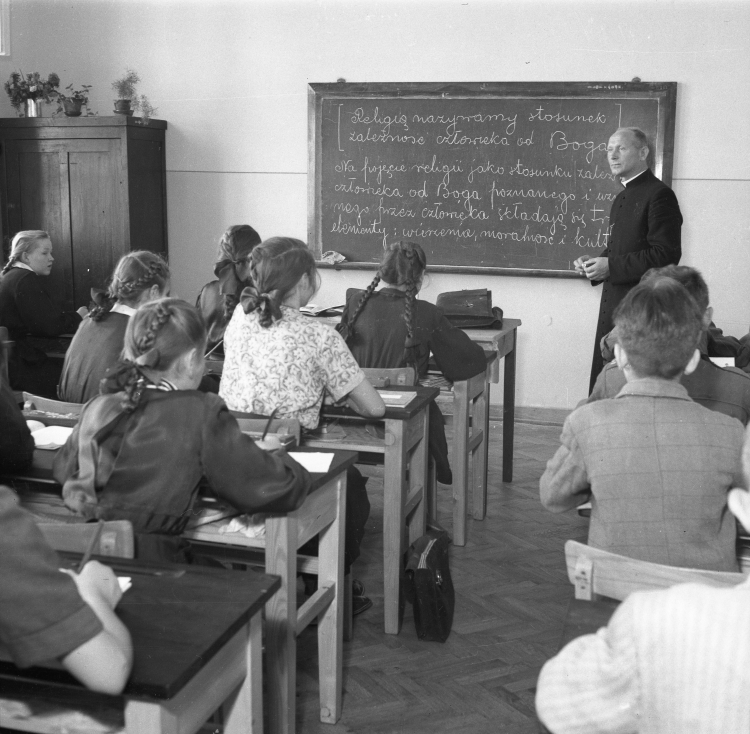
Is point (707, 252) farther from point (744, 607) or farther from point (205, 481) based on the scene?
point (744, 607)

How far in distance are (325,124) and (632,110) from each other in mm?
1806

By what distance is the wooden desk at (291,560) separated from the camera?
192cm

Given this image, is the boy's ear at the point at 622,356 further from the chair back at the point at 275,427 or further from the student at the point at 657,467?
the chair back at the point at 275,427

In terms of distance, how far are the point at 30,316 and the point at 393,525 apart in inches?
101

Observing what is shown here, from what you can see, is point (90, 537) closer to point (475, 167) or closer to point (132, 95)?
point (475, 167)

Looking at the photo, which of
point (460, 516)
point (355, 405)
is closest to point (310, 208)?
point (460, 516)

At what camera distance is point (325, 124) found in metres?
5.65

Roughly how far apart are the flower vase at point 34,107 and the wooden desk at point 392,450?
160 inches

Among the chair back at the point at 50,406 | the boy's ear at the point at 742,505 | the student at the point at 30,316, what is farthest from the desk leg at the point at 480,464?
the boy's ear at the point at 742,505

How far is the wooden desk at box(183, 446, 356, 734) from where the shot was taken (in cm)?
191

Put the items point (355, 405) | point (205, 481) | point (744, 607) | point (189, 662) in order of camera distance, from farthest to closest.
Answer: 1. point (355, 405)
2. point (205, 481)
3. point (189, 662)
4. point (744, 607)

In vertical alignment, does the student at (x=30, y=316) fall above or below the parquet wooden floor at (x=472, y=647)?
above

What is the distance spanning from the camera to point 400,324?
128 inches

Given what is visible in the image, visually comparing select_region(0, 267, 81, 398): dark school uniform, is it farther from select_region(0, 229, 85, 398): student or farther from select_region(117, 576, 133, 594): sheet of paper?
select_region(117, 576, 133, 594): sheet of paper
